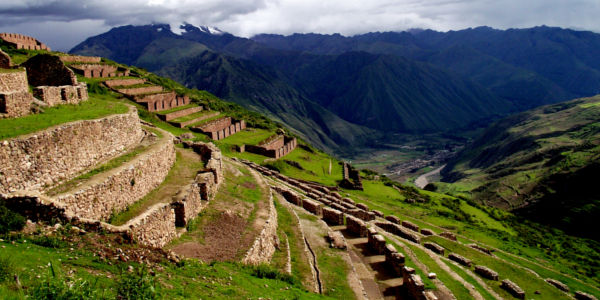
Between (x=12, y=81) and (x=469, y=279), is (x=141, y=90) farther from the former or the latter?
(x=469, y=279)

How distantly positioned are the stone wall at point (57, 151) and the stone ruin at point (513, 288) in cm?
2681

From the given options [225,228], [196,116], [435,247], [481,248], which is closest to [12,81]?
[225,228]

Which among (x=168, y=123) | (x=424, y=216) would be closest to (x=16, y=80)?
(x=168, y=123)

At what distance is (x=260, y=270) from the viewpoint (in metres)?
17.2

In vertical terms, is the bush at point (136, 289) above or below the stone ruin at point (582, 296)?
above

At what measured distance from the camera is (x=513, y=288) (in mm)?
27734

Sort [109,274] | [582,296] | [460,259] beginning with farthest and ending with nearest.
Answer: [460,259]
[582,296]
[109,274]

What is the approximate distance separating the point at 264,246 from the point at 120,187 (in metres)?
7.34

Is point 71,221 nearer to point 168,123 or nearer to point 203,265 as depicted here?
point 203,265

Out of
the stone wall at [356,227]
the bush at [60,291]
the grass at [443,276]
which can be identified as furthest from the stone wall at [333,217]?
the bush at [60,291]

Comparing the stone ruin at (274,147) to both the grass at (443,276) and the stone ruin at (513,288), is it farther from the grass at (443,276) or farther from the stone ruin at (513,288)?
the stone ruin at (513,288)

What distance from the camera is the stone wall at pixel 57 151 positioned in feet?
45.8

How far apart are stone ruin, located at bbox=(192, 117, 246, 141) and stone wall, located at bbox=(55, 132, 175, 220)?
1357 inches

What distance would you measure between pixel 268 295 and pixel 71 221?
7.09 m
